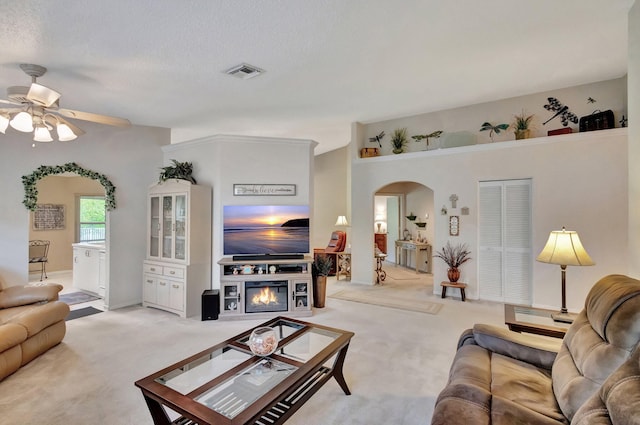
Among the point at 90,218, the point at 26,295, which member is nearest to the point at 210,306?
the point at 26,295

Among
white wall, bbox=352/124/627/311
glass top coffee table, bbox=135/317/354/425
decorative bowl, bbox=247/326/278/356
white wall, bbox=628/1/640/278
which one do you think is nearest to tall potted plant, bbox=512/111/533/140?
white wall, bbox=352/124/627/311

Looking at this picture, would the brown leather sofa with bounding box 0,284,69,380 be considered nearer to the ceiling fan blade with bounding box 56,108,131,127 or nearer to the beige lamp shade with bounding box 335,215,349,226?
the ceiling fan blade with bounding box 56,108,131,127

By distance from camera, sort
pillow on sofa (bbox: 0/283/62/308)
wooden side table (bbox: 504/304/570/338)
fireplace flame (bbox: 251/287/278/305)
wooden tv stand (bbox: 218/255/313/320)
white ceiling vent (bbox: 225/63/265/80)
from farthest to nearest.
A: fireplace flame (bbox: 251/287/278/305)
wooden tv stand (bbox: 218/255/313/320)
white ceiling vent (bbox: 225/63/265/80)
pillow on sofa (bbox: 0/283/62/308)
wooden side table (bbox: 504/304/570/338)

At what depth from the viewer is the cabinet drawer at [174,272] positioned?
4320 millimetres

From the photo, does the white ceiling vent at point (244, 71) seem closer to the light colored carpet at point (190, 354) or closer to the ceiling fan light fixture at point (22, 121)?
the ceiling fan light fixture at point (22, 121)

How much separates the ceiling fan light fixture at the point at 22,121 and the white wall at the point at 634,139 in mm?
4905

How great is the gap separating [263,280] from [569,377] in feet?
11.0

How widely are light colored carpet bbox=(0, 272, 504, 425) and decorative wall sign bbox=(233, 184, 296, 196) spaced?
180 cm

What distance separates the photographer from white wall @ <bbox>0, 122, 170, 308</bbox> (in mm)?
3990

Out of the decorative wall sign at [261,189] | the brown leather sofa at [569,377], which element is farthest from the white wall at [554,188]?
the brown leather sofa at [569,377]

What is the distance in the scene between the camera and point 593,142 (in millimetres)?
4238

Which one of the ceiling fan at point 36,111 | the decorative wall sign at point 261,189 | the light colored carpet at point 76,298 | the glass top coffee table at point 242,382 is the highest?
the ceiling fan at point 36,111

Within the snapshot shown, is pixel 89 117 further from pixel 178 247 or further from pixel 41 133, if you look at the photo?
pixel 178 247

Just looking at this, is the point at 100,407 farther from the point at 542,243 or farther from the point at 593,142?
the point at 593,142
